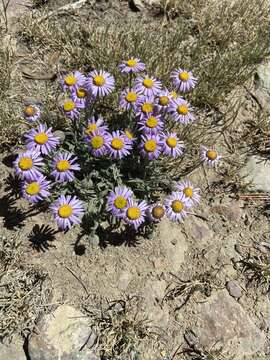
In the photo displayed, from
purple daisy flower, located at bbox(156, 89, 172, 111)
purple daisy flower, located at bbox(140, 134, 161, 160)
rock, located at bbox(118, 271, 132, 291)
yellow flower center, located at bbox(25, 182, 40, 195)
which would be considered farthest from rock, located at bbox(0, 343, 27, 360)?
purple daisy flower, located at bbox(156, 89, 172, 111)

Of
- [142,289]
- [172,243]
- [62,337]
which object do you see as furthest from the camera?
[172,243]

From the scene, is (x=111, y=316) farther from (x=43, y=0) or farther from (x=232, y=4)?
(x=232, y=4)

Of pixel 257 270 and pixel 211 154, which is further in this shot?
pixel 257 270

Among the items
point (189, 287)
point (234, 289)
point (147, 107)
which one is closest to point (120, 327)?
point (189, 287)

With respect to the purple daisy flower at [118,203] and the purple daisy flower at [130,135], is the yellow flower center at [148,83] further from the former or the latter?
the purple daisy flower at [118,203]

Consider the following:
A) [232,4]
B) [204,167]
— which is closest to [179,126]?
[204,167]

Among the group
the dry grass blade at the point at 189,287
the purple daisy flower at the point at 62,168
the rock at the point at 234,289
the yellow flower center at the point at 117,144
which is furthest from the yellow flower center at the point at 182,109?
the rock at the point at 234,289

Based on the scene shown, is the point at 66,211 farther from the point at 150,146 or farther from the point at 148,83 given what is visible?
the point at 148,83
